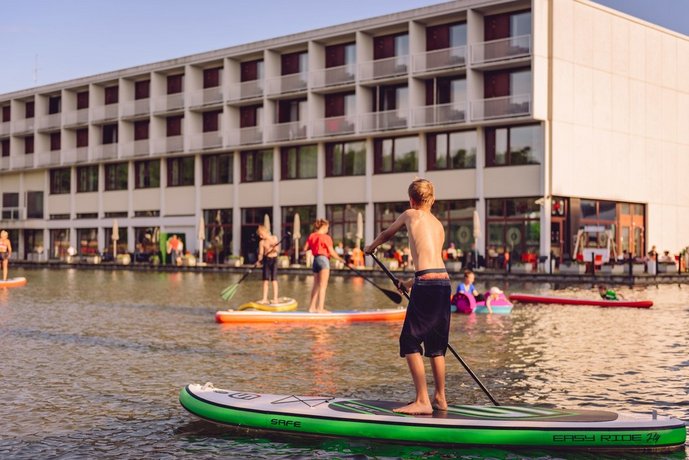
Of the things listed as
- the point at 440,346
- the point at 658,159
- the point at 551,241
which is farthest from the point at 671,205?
the point at 440,346

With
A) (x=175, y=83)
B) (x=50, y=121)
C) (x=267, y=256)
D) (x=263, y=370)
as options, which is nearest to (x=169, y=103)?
(x=175, y=83)

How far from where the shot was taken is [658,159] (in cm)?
4828

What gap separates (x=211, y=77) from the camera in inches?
2233

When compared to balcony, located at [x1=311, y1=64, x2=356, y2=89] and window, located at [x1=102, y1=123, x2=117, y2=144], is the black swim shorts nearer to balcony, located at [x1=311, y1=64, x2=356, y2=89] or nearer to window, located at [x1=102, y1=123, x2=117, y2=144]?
balcony, located at [x1=311, y1=64, x2=356, y2=89]

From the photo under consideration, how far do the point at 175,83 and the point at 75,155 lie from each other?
33.2 ft

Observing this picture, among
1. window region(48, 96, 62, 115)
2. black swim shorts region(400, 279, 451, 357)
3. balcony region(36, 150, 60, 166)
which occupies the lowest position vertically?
black swim shorts region(400, 279, 451, 357)

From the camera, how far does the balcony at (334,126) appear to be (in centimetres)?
4828

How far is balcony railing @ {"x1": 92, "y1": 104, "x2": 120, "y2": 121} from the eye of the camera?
6084cm

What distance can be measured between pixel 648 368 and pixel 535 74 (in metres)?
31.3

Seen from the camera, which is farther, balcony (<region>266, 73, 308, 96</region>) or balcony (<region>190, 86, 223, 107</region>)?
balcony (<region>190, 86, 223, 107</region>)

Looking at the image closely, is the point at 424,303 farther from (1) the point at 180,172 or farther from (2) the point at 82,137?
(2) the point at 82,137

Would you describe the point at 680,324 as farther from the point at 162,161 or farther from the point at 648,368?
the point at 162,161

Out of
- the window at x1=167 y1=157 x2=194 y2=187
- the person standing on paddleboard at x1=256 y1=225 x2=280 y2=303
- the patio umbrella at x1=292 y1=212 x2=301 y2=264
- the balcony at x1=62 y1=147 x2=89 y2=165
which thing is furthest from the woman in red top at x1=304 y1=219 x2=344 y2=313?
the balcony at x1=62 y1=147 x2=89 y2=165

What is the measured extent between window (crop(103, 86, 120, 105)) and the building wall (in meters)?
32.7
